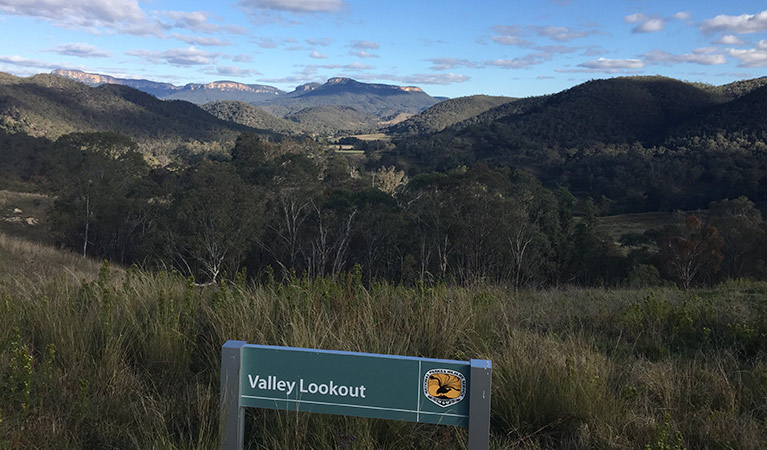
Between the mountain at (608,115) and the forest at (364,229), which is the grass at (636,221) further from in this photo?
the mountain at (608,115)

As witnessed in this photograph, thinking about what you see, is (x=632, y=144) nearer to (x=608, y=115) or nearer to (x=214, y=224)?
(x=608, y=115)

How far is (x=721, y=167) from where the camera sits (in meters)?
67.2

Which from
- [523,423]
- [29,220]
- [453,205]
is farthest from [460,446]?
[29,220]

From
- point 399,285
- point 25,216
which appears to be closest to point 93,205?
point 25,216

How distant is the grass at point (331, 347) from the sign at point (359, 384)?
0.27m

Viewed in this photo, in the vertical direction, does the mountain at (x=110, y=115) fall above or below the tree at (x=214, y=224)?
above

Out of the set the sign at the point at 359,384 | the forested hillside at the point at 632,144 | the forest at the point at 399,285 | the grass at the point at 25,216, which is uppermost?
the forested hillside at the point at 632,144

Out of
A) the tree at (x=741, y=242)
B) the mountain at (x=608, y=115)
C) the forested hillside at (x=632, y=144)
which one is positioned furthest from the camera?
the mountain at (x=608, y=115)

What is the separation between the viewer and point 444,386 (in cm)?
226

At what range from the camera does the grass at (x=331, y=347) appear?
2.71m

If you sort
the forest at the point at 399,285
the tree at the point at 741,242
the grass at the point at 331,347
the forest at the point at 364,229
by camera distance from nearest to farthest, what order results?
the grass at the point at 331,347, the forest at the point at 399,285, the forest at the point at 364,229, the tree at the point at 741,242

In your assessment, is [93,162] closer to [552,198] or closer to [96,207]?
[96,207]

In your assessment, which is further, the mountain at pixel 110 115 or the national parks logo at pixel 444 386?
the mountain at pixel 110 115

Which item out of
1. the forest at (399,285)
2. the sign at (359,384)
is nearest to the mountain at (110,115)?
the forest at (399,285)
